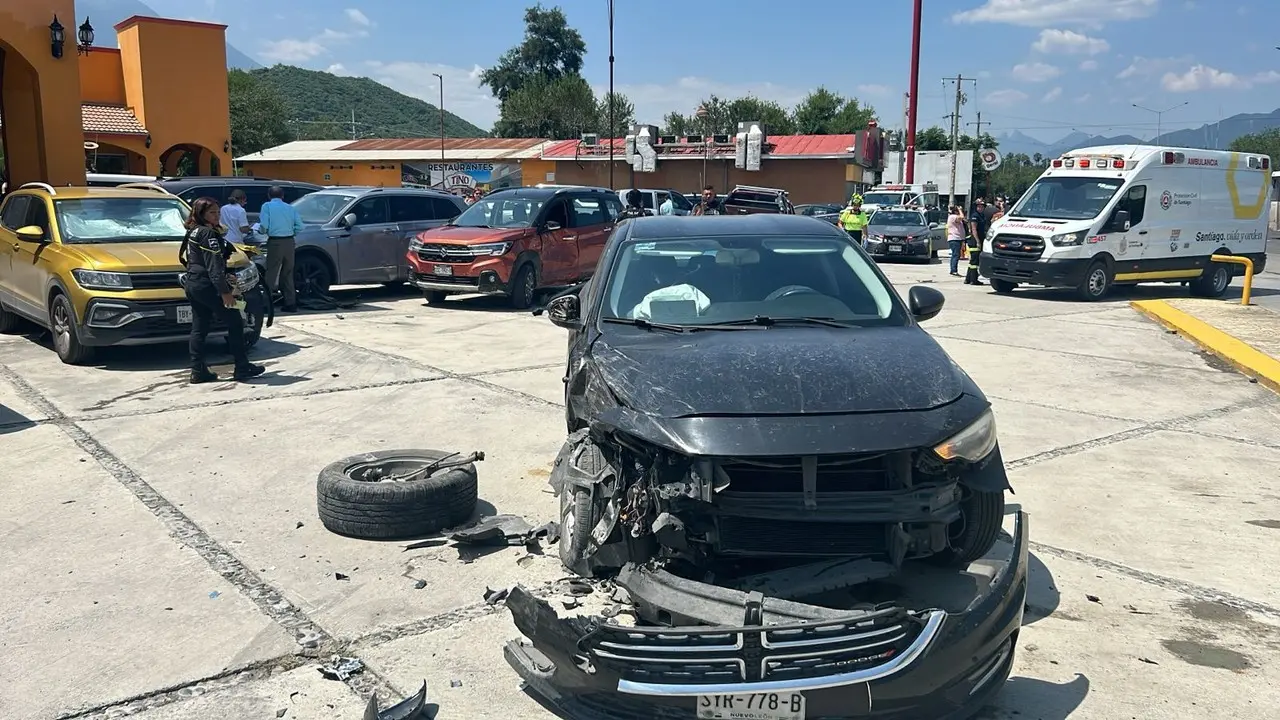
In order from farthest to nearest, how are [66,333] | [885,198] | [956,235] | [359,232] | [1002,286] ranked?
[885,198] → [956,235] → [1002,286] → [359,232] → [66,333]

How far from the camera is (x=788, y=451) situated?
350 centimetres

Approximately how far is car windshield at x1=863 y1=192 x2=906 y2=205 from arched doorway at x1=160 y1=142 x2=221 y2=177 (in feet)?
70.3

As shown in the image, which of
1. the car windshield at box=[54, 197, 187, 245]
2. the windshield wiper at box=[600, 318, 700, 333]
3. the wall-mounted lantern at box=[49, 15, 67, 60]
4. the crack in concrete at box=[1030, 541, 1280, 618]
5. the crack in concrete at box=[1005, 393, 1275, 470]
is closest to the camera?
the crack in concrete at box=[1030, 541, 1280, 618]

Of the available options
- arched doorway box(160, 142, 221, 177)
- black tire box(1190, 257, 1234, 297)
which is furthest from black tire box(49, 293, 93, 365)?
arched doorway box(160, 142, 221, 177)

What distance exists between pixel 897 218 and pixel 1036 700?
80.6 feet

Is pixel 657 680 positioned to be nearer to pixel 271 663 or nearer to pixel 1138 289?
pixel 271 663

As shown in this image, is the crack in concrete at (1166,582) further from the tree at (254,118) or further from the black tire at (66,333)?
the tree at (254,118)

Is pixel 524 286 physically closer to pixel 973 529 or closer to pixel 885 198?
pixel 973 529

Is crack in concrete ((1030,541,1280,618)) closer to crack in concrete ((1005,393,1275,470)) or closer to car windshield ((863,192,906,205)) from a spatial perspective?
crack in concrete ((1005,393,1275,470))

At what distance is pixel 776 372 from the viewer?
13.3 ft

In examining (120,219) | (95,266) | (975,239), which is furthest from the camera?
(975,239)

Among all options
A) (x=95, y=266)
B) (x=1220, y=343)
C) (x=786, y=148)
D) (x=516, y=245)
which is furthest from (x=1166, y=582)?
(x=786, y=148)

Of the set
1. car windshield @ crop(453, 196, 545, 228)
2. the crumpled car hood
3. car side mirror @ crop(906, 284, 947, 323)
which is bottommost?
the crumpled car hood

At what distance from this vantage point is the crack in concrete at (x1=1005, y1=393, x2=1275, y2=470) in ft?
23.4
